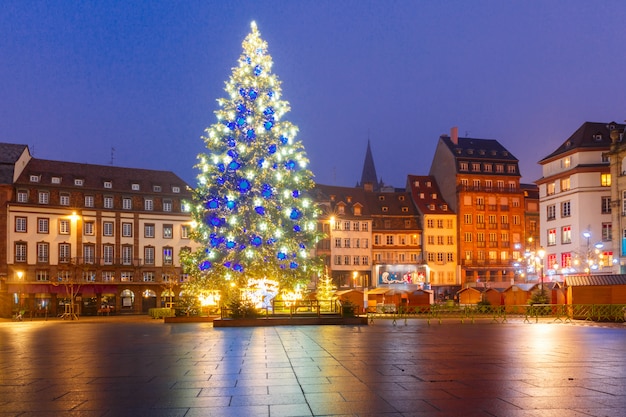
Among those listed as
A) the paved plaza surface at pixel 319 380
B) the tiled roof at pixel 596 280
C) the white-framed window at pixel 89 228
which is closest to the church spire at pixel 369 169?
the white-framed window at pixel 89 228

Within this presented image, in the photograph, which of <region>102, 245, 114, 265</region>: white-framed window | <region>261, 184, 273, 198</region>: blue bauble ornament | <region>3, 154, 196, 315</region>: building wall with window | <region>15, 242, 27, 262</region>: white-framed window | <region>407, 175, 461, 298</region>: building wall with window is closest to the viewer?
<region>261, 184, 273, 198</region>: blue bauble ornament

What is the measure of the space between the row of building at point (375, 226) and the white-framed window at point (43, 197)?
0.10 metres

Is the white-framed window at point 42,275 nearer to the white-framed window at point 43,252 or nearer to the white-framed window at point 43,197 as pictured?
the white-framed window at point 43,252

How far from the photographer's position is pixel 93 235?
74125mm

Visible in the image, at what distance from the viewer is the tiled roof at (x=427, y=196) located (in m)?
92.5

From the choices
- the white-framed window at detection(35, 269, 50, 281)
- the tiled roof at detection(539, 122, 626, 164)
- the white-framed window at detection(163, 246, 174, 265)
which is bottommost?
the white-framed window at detection(35, 269, 50, 281)

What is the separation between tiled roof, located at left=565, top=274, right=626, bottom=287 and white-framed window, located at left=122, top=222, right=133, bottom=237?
4980 cm

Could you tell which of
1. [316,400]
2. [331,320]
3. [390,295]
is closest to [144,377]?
[316,400]

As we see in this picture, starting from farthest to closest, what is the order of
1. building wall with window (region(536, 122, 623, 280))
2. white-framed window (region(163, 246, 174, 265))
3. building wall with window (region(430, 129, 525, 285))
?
building wall with window (region(430, 129, 525, 285)) → white-framed window (region(163, 246, 174, 265)) → building wall with window (region(536, 122, 623, 280))

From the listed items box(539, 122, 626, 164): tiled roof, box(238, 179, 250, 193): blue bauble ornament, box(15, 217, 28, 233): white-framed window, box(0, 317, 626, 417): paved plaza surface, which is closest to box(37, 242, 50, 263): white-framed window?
box(15, 217, 28, 233): white-framed window

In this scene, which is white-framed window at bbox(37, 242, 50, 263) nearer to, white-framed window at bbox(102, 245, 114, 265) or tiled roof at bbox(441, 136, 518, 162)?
white-framed window at bbox(102, 245, 114, 265)

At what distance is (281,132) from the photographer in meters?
35.3

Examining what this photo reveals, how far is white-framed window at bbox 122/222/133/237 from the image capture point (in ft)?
250

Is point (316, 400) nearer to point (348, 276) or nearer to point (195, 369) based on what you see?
point (195, 369)
